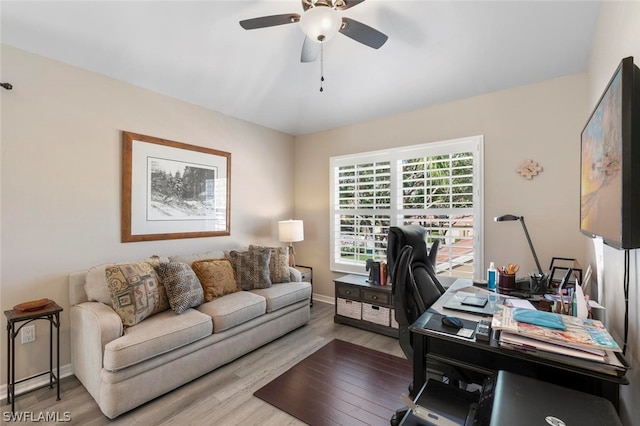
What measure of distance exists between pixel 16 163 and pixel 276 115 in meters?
2.63

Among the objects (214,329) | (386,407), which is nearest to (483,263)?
(386,407)

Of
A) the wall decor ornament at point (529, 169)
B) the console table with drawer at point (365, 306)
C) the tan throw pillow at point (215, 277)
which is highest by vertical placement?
the wall decor ornament at point (529, 169)

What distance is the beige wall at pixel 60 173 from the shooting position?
2152 millimetres

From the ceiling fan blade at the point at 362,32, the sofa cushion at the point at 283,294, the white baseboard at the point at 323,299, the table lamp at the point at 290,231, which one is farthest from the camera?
the white baseboard at the point at 323,299

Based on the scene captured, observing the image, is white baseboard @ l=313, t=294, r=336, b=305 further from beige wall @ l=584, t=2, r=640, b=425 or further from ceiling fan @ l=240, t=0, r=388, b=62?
ceiling fan @ l=240, t=0, r=388, b=62

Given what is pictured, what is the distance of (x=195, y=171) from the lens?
3.30 meters

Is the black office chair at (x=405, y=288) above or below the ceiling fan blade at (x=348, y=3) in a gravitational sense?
below

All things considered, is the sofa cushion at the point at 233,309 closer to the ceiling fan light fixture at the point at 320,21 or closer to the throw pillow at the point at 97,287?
the throw pillow at the point at 97,287

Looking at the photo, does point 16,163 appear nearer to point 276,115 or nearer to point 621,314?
point 276,115

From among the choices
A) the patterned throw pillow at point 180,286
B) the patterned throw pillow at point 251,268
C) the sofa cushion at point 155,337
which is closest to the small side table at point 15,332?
the sofa cushion at point 155,337

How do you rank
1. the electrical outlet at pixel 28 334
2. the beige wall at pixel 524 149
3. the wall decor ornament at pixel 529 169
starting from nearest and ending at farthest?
1. the electrical outlet at pixel 28 334
2. the beige wall at pixel 524 149
3. the wall decor ornament at pixel 529 169

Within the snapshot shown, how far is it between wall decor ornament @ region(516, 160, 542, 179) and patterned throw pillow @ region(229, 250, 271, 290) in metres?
2.83

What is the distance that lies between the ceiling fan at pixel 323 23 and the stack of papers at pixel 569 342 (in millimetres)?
1780

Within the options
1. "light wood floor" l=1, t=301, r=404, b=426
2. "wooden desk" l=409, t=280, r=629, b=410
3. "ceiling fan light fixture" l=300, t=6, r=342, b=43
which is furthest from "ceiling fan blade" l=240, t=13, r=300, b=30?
"light wood floor" l=1, t=301, r=404, b=426
